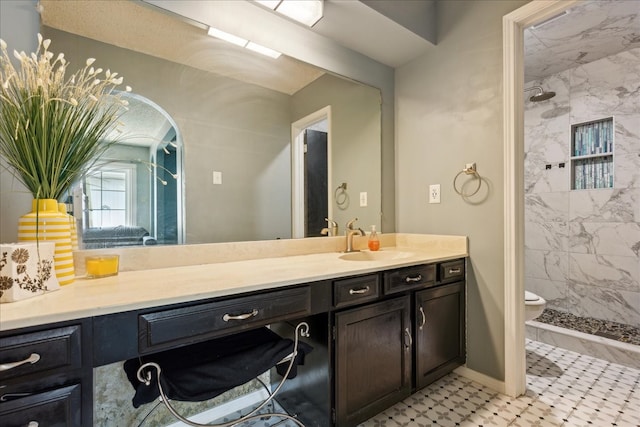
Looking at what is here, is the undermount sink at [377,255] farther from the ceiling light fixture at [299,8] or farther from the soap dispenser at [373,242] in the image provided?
the ceiling light fixture at [299,8]

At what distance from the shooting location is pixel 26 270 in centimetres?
86

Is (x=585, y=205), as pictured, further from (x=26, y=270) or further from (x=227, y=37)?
(x=26, y=270)

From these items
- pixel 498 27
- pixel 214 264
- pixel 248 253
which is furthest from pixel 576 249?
pixel 214 264

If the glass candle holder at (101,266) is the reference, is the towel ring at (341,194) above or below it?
above

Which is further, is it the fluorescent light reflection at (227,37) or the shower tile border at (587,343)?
the shower tile border at (587,343)

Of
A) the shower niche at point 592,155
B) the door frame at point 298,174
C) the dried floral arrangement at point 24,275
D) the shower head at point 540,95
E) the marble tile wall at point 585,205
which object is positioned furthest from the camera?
the shower head at point 540,95

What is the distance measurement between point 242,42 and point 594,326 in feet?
11.7

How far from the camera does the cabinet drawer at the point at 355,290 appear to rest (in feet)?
4.25

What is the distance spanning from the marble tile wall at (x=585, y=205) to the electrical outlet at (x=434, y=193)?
193cm

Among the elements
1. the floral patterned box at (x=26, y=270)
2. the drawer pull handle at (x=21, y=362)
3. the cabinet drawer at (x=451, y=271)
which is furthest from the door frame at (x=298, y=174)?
the drawer pull handle at (x=21, y=362)

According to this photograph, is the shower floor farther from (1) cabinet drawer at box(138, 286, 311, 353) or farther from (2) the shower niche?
(1) cabinet drawer at box(138, 286, 311, 353)

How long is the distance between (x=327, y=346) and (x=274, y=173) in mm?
1034

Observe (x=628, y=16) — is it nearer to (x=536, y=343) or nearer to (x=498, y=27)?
(x=498, y=27)

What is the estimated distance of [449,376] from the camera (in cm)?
194
